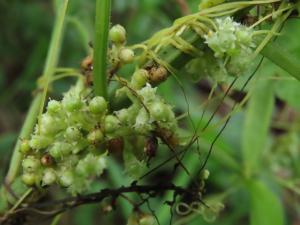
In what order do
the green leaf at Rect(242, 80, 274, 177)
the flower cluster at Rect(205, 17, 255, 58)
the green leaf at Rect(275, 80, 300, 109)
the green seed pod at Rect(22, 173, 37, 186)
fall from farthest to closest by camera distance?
the green leaf at Rect(242, 80, 274, 177), the green leaf at Rect(275, 80, 300, 109), the green seed pod at Rect(22, 173, 37, 186), the flower cluster at Rect(205, 17, 255, 58)

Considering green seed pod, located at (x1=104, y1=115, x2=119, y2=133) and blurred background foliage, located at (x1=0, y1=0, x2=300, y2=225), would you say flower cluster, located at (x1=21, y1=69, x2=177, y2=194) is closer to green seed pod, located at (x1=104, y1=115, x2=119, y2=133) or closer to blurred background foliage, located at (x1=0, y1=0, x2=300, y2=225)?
green seed pod, located at (x1=104, y1=115, x2=119, y2=133)

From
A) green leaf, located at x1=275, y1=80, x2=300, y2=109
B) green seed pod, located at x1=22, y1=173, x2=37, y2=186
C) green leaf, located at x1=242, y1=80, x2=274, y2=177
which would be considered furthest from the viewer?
green leaf, located at x1=242, y1=80, x2=274, y2=177

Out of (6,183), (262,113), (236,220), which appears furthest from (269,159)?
(6,183)

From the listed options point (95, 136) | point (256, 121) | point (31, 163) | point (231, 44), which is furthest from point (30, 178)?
A: point (256, 121)

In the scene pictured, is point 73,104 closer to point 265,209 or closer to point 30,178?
point 30,178

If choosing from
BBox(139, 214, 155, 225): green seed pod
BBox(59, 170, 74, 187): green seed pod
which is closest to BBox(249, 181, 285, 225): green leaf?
BBox(139, 214, 155, 225): green seed pod
